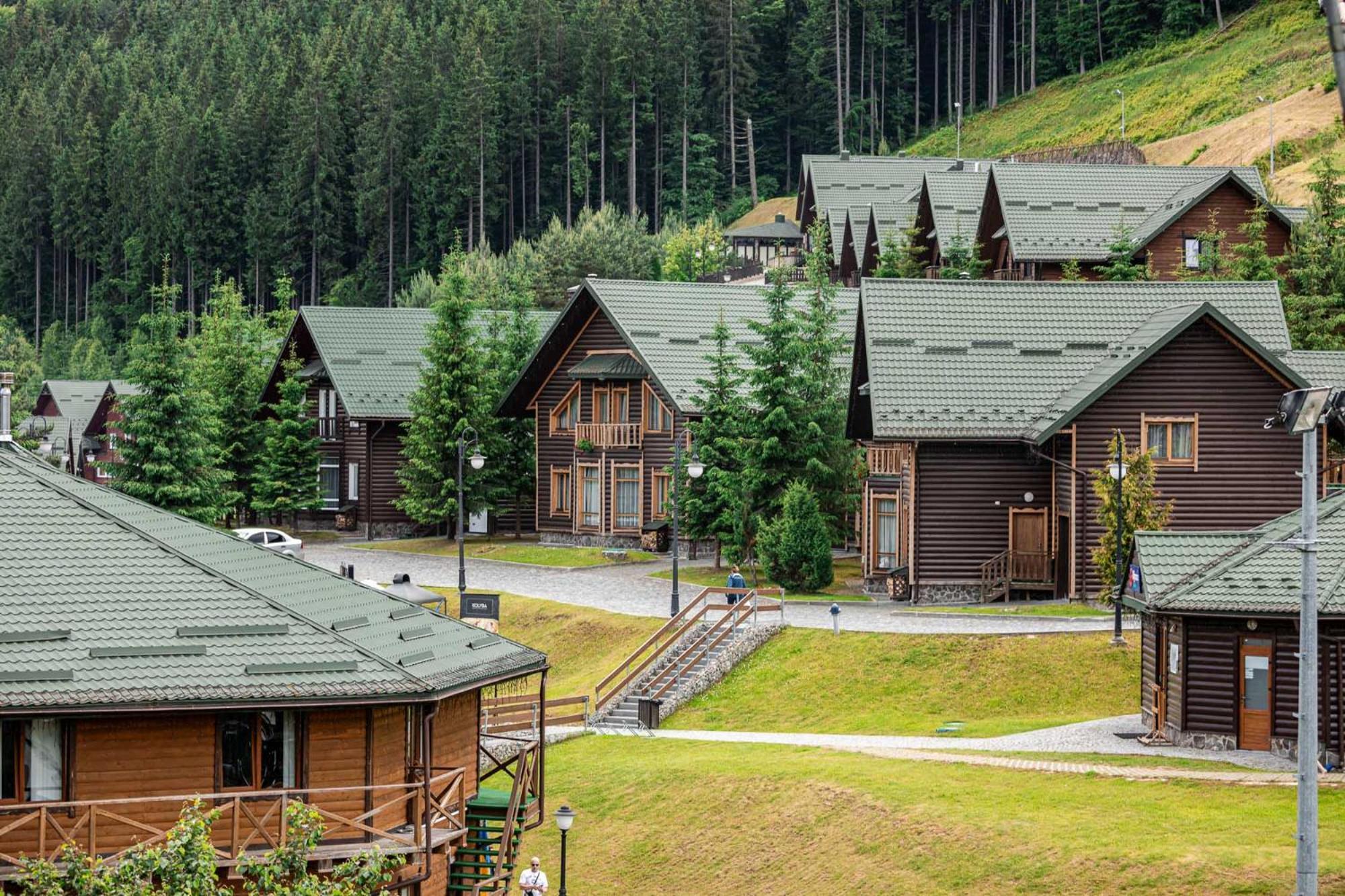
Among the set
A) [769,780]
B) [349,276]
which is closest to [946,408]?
[769,780]

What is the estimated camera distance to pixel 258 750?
22.7 meters

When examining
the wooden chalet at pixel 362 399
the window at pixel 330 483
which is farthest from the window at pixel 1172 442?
the window at pixel 330 483

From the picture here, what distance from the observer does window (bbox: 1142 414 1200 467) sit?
45375 mm

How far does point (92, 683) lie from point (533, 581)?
33.2 meters

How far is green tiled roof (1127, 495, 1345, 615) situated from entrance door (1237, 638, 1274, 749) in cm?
87

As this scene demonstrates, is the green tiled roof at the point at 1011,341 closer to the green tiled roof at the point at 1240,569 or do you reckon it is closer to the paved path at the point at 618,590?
the paved path at the point at 618,590

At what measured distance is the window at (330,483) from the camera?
7212cm

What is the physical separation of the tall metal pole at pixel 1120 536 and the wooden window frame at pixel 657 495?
19977 mm

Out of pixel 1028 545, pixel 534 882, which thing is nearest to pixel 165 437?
pixel 1028 545

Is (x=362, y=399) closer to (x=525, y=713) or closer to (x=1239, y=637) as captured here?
(x=525, y=713)

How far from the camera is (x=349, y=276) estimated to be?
422ft

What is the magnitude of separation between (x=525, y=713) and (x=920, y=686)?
805 centimetres

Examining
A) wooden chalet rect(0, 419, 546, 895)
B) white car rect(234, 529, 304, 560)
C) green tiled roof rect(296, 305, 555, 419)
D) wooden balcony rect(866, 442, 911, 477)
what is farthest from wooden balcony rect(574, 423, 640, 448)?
wooden chalet rect(0, 419, 546, 895)

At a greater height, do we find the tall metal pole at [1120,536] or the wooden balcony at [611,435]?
the wooden balcony at [611,435]
